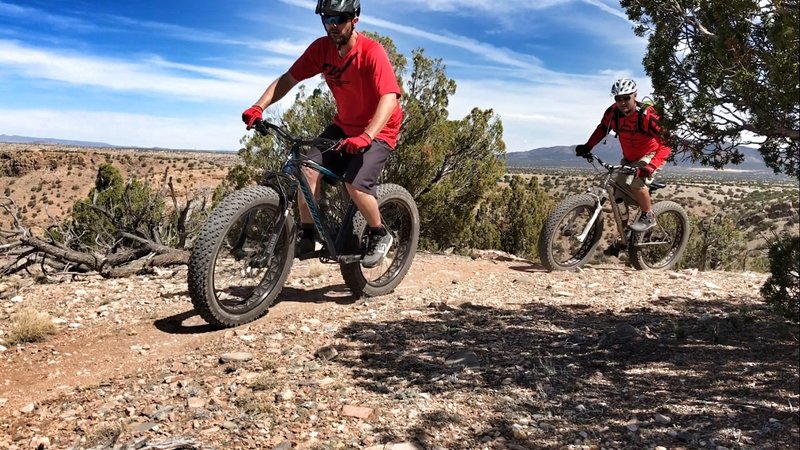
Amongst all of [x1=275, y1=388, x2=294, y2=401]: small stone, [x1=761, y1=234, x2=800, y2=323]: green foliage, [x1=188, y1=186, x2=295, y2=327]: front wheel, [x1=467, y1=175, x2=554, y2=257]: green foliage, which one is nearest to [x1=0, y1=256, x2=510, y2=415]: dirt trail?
[x1=188, y1=186, x2=295, y2=327]: front wheel

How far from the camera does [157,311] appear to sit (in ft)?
16.3

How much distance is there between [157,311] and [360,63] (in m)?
2.79

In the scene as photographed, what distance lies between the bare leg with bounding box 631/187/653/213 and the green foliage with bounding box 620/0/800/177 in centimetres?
342

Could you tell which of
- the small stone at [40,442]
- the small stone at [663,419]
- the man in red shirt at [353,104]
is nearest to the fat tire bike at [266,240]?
the man in red shirt at [353,104]

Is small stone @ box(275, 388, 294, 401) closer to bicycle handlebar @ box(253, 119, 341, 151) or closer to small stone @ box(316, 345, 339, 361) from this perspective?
small stone @ box(316, 345, 339, 361)

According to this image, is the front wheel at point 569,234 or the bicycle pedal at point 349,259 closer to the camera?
the bicycle pedal at point 349,259

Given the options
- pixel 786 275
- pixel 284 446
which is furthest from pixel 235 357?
pixel 786 275

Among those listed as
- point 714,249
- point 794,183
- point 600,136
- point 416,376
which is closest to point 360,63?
point 416,376

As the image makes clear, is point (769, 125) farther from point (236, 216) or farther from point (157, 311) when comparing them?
point (157, 311)

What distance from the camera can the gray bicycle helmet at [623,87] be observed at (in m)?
6.66

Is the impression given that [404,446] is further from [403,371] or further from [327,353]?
[327,353]

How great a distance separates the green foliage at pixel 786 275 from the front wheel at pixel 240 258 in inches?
A: 132

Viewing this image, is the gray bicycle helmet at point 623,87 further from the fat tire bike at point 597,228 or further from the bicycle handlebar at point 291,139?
the bicycle handlebar at point 291,139

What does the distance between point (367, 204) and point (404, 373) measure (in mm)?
1708
